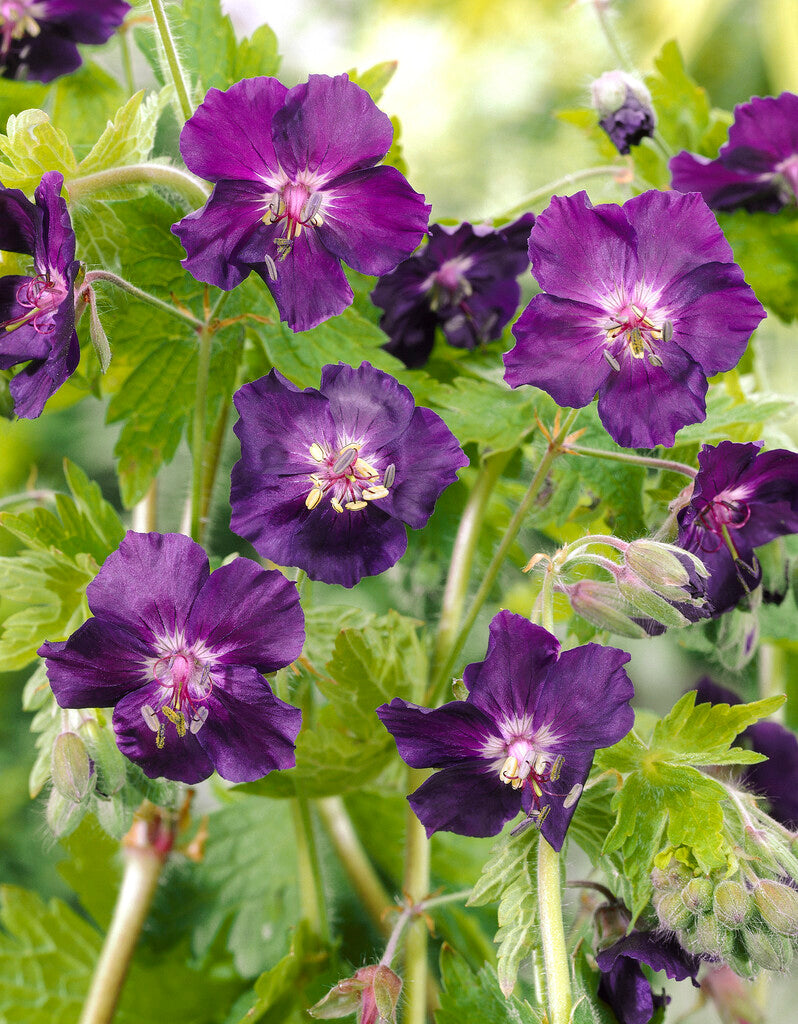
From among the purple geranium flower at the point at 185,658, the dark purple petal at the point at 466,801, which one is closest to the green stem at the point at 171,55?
the purple geranium flower at the point at 185,658

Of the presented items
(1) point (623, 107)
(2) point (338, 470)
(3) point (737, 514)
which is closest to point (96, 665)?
(2) point (338, 470)

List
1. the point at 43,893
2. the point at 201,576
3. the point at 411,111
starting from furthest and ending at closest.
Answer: the point at 411,111, the point at 43,893, the point at 201,576

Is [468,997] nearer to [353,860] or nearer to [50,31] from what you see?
[353,860]

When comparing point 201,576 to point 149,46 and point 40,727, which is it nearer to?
point 40,727

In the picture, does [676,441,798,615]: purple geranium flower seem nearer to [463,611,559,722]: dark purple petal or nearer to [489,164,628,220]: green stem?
[463,611,559,722]: dark purple petal

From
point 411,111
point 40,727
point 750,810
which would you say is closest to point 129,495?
point 40,727

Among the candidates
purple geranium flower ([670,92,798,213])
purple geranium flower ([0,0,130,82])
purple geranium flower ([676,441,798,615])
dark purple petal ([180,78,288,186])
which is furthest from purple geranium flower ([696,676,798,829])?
purple geranium flower ([0,0,130,82])
